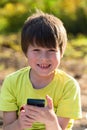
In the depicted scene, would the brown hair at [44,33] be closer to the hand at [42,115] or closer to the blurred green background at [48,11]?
the hand at [42,115]

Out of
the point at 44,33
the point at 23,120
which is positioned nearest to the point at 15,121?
the point at 23,120

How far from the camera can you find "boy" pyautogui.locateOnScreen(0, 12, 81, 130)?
9.36 ft

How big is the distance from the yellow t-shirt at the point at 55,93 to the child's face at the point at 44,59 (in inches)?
5.3

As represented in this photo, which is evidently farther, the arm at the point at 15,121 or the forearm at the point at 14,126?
the forearm at the point at 14,126

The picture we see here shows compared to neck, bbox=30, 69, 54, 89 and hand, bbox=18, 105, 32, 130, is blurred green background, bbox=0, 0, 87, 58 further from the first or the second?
hand, bbox=18, 105, 32, 130

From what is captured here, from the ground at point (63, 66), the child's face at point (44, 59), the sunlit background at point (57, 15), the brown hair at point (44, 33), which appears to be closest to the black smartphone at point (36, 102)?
the child's face at point (44, 59)

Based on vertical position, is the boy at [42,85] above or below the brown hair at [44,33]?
below

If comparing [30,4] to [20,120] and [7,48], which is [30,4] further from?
[20,120]

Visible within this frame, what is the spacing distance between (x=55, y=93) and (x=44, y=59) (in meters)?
0.25

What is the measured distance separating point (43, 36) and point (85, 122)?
152 centimetres

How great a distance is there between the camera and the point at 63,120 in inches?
119

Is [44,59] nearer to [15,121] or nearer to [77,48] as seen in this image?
[15,121]

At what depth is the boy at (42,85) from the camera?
112 inches

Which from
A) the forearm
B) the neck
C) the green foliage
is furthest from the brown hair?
the green foliage
